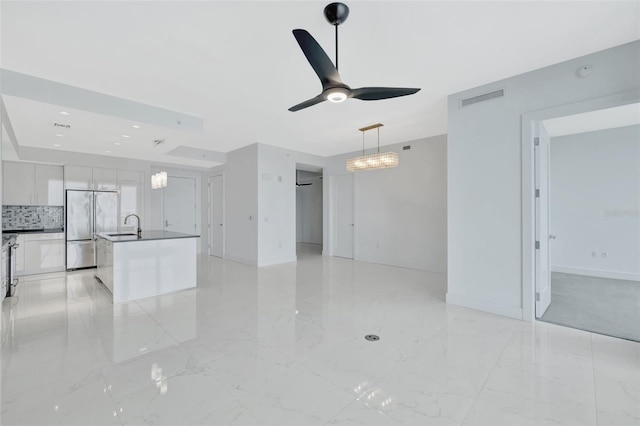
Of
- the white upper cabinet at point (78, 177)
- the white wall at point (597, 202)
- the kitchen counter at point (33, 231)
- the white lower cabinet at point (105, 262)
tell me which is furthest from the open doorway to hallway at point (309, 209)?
the white wall at point (597, 202)

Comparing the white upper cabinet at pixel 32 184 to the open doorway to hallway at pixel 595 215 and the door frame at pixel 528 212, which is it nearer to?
the door frame at pixel 528 212

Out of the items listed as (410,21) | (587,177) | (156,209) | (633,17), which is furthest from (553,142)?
(156,209)

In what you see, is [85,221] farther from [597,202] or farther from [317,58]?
[597,202]

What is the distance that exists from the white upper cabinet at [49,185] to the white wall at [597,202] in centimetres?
1042

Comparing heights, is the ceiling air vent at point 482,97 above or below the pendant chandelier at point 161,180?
above

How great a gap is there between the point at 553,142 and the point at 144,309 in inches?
311

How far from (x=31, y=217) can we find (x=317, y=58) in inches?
296

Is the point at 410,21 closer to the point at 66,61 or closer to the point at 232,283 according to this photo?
the point at 66,61

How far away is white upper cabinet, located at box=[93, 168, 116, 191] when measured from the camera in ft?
20.4

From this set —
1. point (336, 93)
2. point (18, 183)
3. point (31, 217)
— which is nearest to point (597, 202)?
point (336, 93)

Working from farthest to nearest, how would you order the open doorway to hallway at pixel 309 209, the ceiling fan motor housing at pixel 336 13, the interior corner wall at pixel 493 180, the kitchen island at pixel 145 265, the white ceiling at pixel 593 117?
the open doorway to hallway at pixel 309 209
the kitchen island at pixel 145 265
the interior corner wall at pixel 493 180
the white ceiling at pixel 593 117
the ceiling fan motor housing at pixel 336 13

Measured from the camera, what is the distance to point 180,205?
26.9ft

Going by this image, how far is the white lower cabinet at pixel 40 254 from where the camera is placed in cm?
541

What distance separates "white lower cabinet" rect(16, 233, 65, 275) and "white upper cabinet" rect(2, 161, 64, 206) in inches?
29.4
